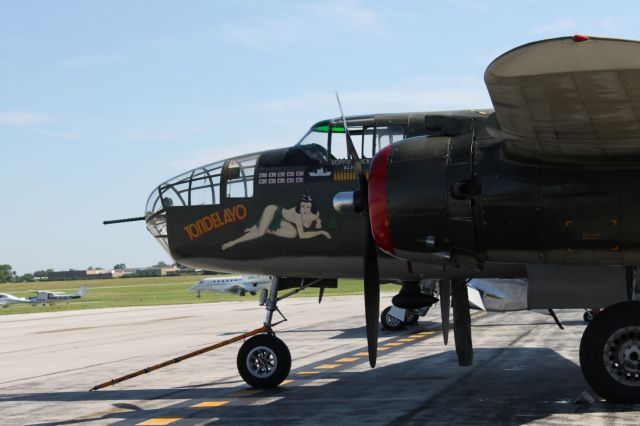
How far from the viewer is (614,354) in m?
10.8

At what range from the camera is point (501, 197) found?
10.9 m

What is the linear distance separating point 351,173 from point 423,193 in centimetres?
302

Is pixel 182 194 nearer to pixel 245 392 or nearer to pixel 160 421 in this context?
pixel 245 392

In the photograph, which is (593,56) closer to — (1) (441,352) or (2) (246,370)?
(2) (246,370)

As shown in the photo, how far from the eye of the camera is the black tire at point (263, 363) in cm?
1397

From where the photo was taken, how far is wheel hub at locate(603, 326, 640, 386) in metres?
10.7

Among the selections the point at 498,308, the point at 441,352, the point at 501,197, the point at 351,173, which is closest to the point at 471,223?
the point at 501,197

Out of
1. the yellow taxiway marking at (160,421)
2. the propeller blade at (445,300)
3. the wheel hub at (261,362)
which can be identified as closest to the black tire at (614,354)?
the propeller blade at (445,300)

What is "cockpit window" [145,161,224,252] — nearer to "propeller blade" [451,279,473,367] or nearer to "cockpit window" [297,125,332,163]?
"cockpit window" [297,125,332,163]

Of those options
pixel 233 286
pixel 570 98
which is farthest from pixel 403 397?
pixel 233 286

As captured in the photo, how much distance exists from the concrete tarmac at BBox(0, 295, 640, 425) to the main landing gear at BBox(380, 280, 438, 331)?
1.65 feet

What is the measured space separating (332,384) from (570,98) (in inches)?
285

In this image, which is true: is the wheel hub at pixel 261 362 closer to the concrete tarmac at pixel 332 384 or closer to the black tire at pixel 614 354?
the concrete tarmac at pixel 332 384

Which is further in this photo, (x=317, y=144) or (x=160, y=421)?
(x=317, y=144)
